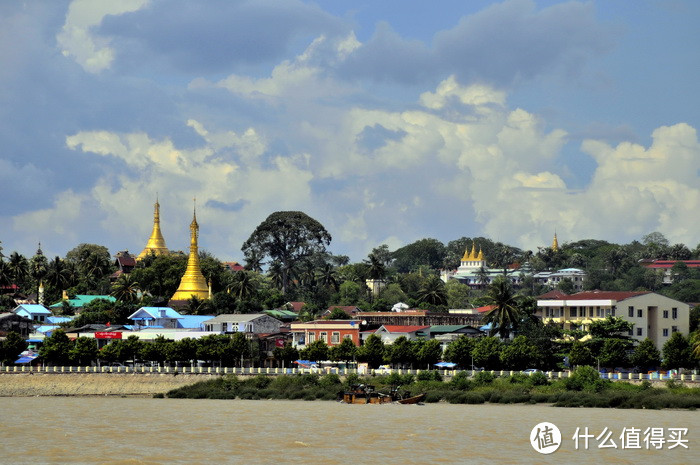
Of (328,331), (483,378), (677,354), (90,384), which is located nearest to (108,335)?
(90,384)

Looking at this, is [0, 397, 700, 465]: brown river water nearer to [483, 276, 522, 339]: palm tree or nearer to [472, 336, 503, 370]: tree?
[472, 336, 503, 370]: tree

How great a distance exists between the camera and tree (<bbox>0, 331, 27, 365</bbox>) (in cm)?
12388

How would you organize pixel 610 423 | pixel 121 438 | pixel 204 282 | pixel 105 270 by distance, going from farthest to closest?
pixel 105 270, pixel 204 282, pixel 610 423, pixel 121 438

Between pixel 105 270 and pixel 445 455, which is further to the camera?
pixel 105 270

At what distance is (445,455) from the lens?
57625mm

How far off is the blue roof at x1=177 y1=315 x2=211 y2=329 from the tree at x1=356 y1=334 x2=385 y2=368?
2996 centimetres

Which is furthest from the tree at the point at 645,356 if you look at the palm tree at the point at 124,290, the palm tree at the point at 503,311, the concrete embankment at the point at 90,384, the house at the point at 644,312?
the palm tree at the point at 124,290

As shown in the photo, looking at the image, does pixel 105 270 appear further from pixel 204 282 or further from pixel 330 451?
pixel 330 451

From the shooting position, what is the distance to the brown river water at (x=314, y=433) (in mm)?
56531

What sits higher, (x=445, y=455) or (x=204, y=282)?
(x=204, y=282)

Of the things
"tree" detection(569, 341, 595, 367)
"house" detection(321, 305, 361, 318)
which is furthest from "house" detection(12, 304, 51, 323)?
"tree" detection(569, 341, 595, 367)

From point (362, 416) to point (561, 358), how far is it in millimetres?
35628

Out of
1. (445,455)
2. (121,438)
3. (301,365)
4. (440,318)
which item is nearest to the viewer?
(445,455)

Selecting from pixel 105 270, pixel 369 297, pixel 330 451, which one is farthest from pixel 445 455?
pixel 105 270
